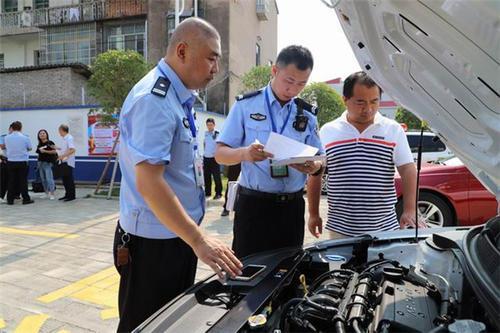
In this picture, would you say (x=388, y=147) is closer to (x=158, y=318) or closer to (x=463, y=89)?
(x=463, y=89)

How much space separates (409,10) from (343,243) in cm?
124

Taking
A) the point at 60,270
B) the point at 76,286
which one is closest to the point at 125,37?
the point at 60,270

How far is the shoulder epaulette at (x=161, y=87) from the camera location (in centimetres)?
165

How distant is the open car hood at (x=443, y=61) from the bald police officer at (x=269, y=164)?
76 cm

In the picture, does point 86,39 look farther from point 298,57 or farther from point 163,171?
point 163,171

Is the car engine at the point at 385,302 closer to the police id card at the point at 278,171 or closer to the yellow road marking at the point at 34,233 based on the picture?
the police id card at the point at 278,171

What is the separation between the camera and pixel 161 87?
168 centimetres

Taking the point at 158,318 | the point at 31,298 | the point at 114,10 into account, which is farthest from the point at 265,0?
the point at 158,318

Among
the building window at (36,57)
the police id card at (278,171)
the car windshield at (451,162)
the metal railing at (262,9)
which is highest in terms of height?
the metal railing at (262,9)

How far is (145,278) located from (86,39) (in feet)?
69.9

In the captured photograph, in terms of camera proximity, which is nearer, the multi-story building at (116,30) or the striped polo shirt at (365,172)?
the striped polo shirt at (365,172)

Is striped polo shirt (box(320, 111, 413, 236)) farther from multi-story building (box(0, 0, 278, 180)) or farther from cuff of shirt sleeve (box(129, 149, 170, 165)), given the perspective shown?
multi-story building (box(0, 0, 278, 180))

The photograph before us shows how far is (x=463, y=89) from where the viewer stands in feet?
4.30

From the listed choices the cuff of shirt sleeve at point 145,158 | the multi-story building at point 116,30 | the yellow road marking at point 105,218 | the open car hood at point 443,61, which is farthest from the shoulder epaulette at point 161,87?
the multi-story building at point 116,30
